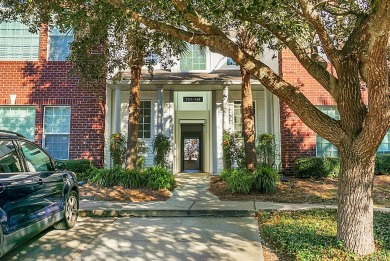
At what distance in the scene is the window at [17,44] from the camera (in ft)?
43.4

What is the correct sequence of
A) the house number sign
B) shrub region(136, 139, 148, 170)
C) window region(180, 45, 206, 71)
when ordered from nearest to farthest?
shrub region(136, 139, 148, 170), window region(180, 45, 206, 71), the house number sign

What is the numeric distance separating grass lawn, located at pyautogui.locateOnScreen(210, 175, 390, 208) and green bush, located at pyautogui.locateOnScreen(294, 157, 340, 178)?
55 cm

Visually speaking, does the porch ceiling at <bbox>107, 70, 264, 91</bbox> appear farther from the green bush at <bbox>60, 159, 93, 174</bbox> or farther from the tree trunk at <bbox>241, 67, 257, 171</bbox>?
the green bush at <bbox>60, 159, 93, 174</bbox>

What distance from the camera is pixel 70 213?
607cm

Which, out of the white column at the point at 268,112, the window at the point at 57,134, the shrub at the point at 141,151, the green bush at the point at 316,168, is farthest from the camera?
the white column at the point at 268,112

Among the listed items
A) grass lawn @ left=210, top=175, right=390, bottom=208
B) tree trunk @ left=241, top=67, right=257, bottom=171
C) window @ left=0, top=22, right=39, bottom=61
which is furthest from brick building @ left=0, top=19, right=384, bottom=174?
tree trunk @ left=241, top=67, right=257, bottom=171

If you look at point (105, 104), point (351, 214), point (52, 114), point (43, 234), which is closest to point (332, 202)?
point (351, 214)

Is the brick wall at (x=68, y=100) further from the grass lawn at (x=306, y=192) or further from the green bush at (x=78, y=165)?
the grass lawn at (x=306, y=192)

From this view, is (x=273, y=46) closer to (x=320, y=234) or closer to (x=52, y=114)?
(x=320, y=234)

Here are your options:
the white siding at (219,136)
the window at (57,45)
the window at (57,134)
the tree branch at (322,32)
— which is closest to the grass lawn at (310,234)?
the tree branch at (322,32)

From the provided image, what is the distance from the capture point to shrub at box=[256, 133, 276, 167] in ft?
41.5

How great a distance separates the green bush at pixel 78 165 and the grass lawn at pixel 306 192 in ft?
15.2

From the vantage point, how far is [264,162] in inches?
494

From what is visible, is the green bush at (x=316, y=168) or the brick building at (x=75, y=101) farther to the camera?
the brick building at (x=75, y=101)
